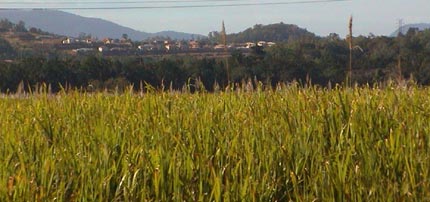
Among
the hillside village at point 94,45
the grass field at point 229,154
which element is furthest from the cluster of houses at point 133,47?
the grass field at point 229,154

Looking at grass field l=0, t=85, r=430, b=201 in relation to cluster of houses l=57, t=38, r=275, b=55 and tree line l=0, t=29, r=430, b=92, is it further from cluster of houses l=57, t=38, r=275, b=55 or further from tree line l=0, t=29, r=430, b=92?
cluster of houses l=57, t=38, r=275, b=55

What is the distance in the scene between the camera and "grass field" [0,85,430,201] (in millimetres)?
2486

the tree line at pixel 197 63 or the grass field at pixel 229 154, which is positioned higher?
the grass field at pixel 229 154

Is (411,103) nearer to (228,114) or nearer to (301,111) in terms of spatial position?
(301,111)

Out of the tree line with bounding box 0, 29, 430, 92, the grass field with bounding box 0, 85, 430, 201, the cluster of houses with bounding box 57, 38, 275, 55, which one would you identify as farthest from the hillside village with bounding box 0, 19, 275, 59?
the grass field with bounding box 0, 85, 430, 201

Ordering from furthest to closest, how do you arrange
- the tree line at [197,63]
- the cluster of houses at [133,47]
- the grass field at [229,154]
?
the cluster of houses at [133,47]
the tree line at [197,63]
the grass field at [229,154]

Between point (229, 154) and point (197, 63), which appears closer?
point (229, 154)

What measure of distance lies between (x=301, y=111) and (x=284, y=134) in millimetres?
540

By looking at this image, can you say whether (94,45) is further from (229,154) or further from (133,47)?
(229,154)

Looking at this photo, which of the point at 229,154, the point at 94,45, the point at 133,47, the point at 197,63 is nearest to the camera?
the point at 229,154

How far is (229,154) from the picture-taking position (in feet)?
9.45

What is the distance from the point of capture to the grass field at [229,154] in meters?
2.49

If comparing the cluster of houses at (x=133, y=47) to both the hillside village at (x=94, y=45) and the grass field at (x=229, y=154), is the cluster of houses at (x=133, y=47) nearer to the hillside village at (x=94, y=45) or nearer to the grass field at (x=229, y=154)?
the hillside village at (x=94, y=45)

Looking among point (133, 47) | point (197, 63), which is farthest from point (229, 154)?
point (133, 47)
